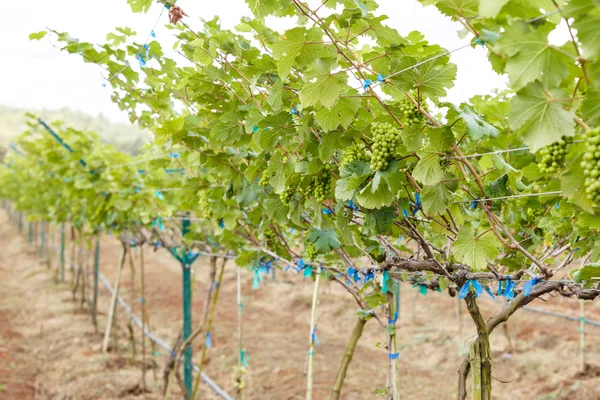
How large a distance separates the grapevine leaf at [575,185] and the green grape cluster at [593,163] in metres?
0.09

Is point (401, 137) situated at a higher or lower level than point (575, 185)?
higher

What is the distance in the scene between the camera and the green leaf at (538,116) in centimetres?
95

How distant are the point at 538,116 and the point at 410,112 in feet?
1.48

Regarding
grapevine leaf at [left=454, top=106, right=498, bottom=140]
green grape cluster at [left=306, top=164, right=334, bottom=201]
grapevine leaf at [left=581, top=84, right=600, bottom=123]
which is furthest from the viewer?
green grape cluster at [left=306, top=164, right=334, bottom=201]

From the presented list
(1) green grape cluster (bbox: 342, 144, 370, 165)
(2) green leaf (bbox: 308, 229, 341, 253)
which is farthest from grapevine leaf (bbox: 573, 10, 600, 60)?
(2) green leaf (bbox: 308, 229, 341, 253)

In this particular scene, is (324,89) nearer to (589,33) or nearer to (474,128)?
(474,128)

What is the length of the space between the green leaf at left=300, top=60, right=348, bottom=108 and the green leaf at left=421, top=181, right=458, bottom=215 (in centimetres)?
41

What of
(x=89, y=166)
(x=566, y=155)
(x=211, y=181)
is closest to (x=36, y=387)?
(x=89, y=166)

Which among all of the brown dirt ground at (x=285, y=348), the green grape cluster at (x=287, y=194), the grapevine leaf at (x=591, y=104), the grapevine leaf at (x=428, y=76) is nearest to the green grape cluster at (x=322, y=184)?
the green grape cluster at (x=287, y=194)

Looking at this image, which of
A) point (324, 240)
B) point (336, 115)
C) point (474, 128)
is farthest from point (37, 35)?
point (474, 128)

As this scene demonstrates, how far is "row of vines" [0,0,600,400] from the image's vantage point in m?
0.96

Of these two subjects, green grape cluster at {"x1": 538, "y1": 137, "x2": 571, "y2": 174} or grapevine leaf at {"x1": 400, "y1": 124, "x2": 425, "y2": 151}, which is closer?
green grape cluster at {"x1": 538, "y1": 137, "x2": 571, "y2": 174}

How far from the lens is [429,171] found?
4.55 ft

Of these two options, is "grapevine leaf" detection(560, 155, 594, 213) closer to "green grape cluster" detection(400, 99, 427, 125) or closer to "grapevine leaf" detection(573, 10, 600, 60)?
"grapevine leaf" detection(573, 10, 600, 60)
